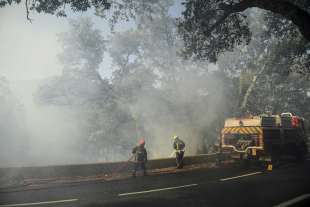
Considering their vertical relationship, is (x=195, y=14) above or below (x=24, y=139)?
above

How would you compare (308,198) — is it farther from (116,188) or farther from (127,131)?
(127,131)

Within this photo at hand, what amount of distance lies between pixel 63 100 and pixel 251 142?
19570 mm

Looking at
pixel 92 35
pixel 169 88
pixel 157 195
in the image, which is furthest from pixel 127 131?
pixel 157 195

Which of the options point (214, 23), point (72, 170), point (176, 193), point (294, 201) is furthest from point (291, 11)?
point (72, 170)

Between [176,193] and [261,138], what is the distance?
25.5 ft

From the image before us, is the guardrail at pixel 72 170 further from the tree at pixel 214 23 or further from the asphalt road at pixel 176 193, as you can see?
the tree at pixel 214 23

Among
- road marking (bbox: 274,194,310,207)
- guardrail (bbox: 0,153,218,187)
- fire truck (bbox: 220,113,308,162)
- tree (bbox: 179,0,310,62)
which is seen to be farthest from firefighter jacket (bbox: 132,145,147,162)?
road marking (bbox: 274,194,310,207)

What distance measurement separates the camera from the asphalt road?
24.2 ft

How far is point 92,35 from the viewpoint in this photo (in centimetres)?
3253

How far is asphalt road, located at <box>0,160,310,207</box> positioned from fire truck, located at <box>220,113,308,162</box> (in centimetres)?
344

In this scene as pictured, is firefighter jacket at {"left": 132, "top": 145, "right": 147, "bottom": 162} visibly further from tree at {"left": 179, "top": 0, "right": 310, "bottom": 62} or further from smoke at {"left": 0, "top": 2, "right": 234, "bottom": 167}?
smoke at {"left": 0, "top": 2, "right": 234, "bottom": 167}

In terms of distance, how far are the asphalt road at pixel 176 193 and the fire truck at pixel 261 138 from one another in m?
3.44

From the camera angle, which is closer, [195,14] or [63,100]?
[195,14]

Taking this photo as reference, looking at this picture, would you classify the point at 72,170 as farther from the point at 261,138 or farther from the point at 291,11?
the point at 291,11
